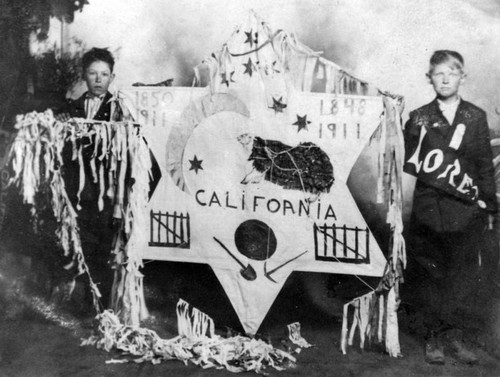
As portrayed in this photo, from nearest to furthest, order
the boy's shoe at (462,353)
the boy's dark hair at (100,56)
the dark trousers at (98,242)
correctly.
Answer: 1. the boy's shoe at (462,353)
2. the boy's dark hair at (100,56)
3. the dark trousers at (98,242)

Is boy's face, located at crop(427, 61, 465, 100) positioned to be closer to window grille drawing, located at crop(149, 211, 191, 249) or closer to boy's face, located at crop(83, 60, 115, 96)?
window grille drawing, located at crop(149, 211, 191, 249)

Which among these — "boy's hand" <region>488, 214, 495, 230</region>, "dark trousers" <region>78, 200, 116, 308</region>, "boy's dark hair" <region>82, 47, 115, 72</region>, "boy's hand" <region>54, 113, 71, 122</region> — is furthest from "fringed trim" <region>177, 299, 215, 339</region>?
"boy's hand" <region>488, 214, 495, 230</region>

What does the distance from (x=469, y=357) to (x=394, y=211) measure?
1.08m

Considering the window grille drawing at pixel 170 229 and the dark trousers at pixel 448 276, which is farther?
the window grille drawing at pixel 170 229

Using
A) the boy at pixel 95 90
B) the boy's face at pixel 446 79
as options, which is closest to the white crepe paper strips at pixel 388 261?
the boy's face at pixel 446 79

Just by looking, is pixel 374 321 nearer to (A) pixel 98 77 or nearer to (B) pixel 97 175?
(B) pixel 97 175

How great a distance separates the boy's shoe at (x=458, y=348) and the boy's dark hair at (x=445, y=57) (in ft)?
5.77

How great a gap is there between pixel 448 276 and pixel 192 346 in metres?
1.79

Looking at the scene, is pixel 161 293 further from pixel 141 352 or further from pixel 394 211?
pixel 394 211

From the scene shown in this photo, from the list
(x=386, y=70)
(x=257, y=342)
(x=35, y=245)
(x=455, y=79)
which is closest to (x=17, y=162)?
(x=35, y=245)

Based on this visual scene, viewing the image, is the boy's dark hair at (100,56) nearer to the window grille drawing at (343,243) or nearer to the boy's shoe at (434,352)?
the window grille drawing at (343,243)

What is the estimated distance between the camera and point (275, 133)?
358 centimetres

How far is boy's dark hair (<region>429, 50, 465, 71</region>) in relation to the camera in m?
3.43

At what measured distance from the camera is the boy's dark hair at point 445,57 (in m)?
3.43
